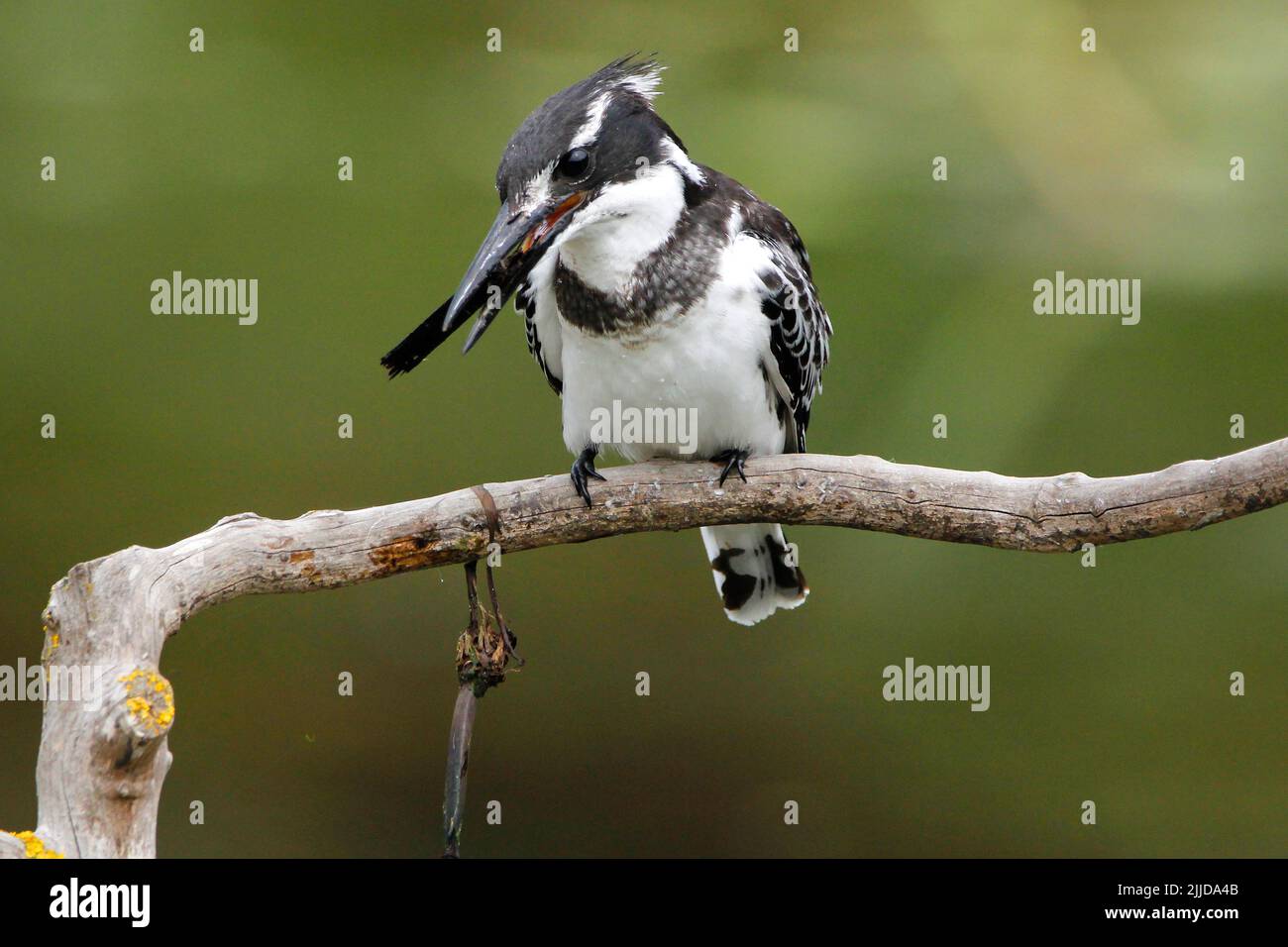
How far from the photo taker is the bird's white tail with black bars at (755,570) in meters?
2.95

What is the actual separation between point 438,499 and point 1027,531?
1007 mm

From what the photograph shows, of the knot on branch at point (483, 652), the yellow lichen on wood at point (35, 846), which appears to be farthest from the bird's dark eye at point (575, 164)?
the yellow lichen on wood at point (35, 846)

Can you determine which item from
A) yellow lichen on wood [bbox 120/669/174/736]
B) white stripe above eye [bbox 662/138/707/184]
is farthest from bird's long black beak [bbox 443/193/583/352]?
yellow lichen on wood [bbox 120/669/174/736]

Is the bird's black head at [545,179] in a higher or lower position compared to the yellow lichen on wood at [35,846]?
higher

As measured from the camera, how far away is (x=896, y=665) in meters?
4.70

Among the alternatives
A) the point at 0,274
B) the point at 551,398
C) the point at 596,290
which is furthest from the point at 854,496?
the point at 0,274

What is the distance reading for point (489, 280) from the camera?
6.99 feet

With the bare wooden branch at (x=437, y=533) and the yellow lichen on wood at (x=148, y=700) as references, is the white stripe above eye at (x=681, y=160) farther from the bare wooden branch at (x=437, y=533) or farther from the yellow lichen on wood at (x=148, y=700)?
the yellow lichen on wood at (x=148, y=700)

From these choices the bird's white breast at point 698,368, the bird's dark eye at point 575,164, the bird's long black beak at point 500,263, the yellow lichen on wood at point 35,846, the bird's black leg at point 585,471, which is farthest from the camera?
the bird's white breast at point 698,368

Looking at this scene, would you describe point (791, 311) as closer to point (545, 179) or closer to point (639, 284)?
point (639, 284)

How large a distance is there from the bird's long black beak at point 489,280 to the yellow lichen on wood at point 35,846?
0.85 metres

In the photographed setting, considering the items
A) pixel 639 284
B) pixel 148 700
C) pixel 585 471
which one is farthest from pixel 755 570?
pixel 148 700

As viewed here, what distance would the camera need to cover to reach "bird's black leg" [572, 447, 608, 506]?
2.36 metres

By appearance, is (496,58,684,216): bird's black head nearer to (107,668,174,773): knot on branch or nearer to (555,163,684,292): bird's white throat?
(555,163,684,292): bird's white throat
